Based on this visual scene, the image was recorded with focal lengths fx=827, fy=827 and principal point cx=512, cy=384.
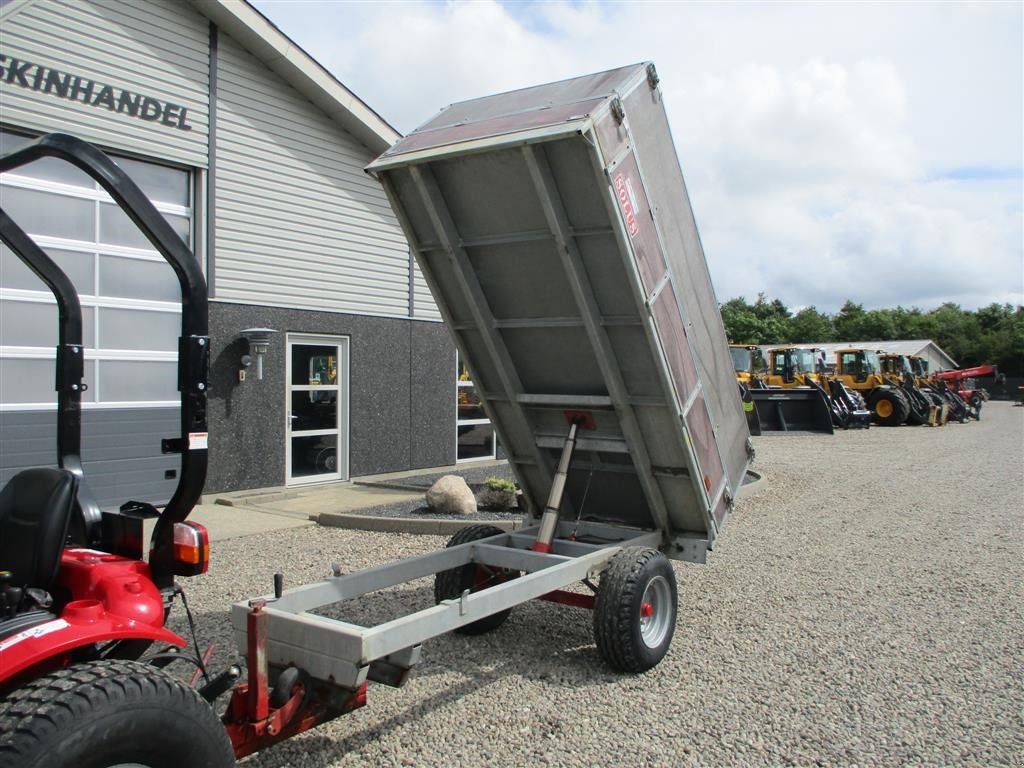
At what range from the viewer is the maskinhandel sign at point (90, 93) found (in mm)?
9125

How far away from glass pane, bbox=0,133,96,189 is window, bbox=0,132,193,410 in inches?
0.4

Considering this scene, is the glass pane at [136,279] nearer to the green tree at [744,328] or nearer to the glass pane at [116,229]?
the glass pane at [116,229]

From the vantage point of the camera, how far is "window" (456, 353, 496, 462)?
15109mm

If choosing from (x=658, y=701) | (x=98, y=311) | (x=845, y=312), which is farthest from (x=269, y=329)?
(x=845, y=312)

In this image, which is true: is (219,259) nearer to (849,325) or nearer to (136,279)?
(136,279)

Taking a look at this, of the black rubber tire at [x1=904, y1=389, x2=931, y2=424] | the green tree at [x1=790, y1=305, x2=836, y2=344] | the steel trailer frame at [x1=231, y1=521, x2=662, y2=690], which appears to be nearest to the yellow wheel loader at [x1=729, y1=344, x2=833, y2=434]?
the black rubber tire at [x1=904, y1=389, x2=931, y2=424]

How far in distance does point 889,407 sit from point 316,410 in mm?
21902

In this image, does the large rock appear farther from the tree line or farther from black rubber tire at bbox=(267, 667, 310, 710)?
the tree line

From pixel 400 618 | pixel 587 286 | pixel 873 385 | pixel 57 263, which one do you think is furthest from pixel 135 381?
pixel 873 385

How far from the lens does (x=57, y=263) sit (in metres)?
9.02

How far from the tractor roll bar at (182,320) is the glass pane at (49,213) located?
282 inches

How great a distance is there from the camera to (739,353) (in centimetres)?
2791

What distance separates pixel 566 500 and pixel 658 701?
1995 millimetres

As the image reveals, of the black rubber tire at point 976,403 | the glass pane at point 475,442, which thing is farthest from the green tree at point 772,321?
the glass pane at point 475,442
